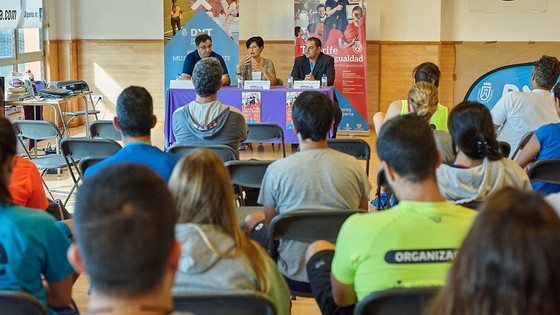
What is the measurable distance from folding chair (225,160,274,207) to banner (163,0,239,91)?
20.5 ft

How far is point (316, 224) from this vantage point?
2.96 m

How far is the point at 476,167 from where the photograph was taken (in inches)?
132

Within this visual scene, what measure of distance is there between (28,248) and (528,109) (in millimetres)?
4131

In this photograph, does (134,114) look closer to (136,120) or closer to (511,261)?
(136,120)

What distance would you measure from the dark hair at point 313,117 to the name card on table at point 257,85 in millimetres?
4601

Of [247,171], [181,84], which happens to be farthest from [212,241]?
[181,84]

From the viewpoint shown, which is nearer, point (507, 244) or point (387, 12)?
point (507, 244)

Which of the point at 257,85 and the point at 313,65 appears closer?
the point at 257,85

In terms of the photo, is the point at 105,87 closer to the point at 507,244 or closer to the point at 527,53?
the point at 527,53

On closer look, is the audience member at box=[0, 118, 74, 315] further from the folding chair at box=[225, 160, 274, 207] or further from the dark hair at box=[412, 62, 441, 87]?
the dark hair at box=[412, 62, 441, 87]

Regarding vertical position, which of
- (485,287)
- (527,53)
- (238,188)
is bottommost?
(238,188)

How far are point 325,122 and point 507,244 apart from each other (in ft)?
8.29

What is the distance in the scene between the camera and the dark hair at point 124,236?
1.35 metres

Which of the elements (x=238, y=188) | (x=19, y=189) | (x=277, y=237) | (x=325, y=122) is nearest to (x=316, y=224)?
(x=277, y=237)
